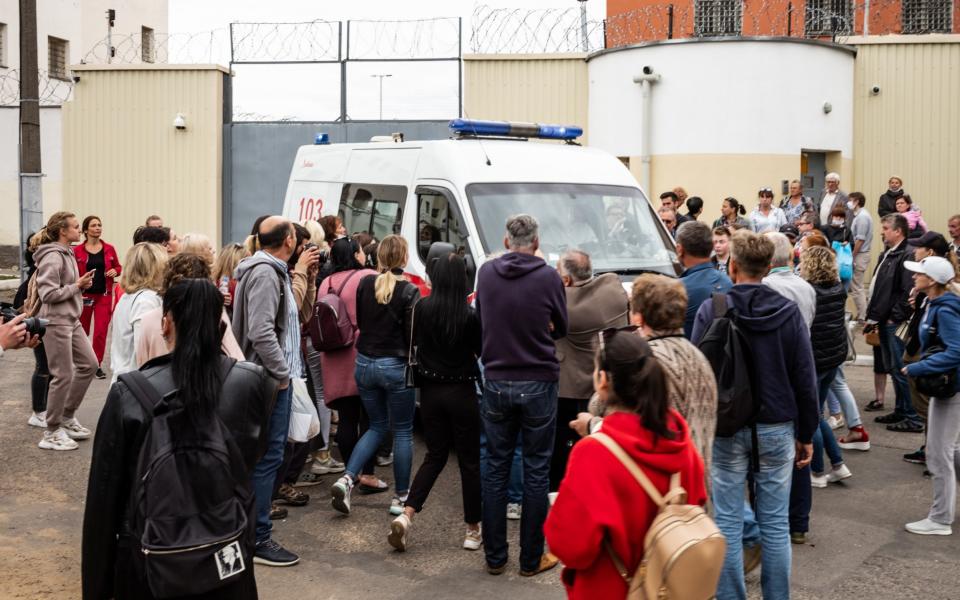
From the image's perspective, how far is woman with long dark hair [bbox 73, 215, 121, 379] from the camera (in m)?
11.3

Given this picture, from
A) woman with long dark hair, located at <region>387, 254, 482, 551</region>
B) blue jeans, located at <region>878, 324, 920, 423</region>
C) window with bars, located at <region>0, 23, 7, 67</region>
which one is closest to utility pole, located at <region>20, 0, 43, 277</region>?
woman with long dark hair, located at <region>387, 254, 482, 551</region>

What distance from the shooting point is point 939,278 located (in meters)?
6.61

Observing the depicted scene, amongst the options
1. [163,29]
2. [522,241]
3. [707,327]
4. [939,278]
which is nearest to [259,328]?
[522,241]

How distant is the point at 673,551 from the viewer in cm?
321

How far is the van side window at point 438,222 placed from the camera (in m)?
8.34

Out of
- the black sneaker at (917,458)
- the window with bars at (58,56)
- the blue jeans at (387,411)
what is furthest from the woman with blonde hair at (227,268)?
the window with bars at (58,56)

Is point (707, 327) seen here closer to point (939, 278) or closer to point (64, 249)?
point (939, 278)

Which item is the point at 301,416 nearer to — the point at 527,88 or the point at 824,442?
the point at 824,442

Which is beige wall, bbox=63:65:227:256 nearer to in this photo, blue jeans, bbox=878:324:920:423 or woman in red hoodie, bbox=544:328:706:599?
blue jeans, bbox=878:324:920:423

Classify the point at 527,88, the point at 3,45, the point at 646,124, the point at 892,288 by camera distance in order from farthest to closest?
1. the point at 3,45
2. the point at 527,88
3. the point at 646,124
4. the point at 892,288

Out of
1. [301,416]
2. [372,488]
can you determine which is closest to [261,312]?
[301,416]

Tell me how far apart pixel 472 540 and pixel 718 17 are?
18.3 metres

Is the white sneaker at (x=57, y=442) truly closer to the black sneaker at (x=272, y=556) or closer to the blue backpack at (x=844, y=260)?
the black sneaker at (x=272, y=556)

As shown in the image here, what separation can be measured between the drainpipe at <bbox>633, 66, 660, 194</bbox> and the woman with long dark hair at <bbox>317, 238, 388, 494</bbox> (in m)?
10.3
